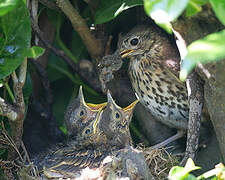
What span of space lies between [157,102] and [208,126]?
18.5 inches

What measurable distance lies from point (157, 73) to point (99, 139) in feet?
2.11

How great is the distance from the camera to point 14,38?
2.21 metres

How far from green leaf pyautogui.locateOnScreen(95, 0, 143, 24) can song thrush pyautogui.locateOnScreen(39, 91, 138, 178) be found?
1.74ft

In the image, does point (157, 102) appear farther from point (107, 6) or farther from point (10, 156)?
point (10, 156)

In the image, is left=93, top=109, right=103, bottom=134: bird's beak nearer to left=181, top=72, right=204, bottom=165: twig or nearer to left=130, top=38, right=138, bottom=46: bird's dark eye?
left=130, top=38, right=138, bottom=46: bird's dark eye

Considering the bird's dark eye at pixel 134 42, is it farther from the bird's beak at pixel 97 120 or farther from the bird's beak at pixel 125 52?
the bird's beak at pixel 97 120

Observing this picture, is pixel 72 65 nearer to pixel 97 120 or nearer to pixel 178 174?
pixel 97 120

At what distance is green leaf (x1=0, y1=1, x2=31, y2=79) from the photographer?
2164 mm

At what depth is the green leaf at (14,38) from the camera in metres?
2.16

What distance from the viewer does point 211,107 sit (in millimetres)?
2205

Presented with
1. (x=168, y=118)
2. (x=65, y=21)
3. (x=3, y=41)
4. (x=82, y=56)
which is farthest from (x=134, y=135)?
(x=3, y=41)

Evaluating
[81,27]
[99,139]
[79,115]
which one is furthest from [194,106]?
[81,27]

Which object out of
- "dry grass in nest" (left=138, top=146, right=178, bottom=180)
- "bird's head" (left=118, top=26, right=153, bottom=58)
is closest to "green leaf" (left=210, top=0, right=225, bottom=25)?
"dry grass in nest" (left=138, top=146, right=178, bottom=180)

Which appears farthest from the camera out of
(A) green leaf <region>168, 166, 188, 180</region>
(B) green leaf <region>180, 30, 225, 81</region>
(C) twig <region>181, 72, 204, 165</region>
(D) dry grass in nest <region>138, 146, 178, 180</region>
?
(D) dry grass in nest <region>138, 146, 178, 180</region>
